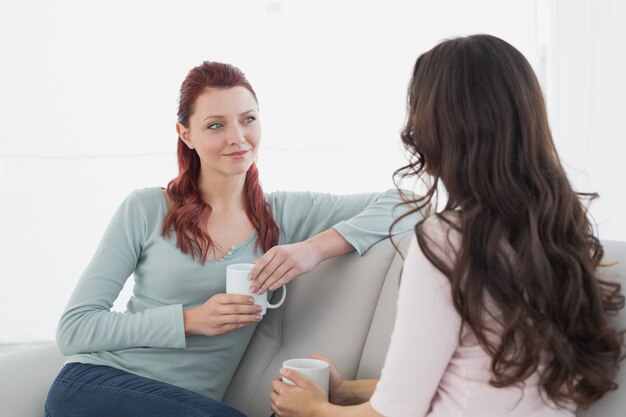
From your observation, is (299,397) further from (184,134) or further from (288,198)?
(184,134)

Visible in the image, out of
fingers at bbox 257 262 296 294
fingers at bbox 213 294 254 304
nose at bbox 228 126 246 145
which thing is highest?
nose at bbox 228 126 246 145

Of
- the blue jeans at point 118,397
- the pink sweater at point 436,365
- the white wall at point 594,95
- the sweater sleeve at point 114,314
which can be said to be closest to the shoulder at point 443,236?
the pink sweater at point 436,365

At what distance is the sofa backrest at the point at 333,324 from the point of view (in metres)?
1.96

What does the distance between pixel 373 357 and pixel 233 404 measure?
44 cm

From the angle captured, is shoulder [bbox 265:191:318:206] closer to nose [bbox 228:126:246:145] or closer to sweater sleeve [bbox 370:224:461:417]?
nose [bbox 228:126:246:145]

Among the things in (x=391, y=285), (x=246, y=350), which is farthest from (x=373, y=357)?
(x=246, y=350)

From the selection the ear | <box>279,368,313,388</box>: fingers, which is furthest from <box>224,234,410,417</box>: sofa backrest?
the ear

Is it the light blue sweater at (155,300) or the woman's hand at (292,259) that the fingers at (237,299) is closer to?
the woman's hand at (292,259)

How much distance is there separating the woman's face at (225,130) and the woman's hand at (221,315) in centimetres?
37

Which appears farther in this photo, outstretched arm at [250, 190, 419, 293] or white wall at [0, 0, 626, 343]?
white wall at [0, 0, 626, 343]

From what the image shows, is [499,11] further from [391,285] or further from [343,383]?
[343,383]

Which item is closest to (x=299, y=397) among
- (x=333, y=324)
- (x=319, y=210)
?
(x=333, y=324)

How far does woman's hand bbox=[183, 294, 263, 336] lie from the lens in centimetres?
186

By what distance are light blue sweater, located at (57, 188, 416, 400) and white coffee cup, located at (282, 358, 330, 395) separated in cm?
40
